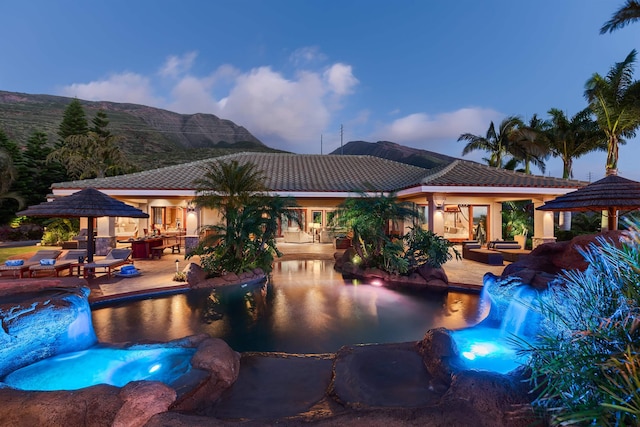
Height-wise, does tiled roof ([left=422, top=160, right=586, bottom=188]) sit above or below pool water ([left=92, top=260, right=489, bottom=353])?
above

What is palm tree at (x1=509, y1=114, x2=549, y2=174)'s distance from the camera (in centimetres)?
2614

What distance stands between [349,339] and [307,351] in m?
0.98

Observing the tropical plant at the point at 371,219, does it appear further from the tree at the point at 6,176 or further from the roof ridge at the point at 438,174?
the tree at the point at 6,176

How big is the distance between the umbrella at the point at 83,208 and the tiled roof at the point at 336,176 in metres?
3.94

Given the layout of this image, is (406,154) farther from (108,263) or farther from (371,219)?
(108,263)

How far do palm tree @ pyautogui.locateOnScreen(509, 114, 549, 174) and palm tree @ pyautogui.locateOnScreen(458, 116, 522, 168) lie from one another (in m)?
0.54

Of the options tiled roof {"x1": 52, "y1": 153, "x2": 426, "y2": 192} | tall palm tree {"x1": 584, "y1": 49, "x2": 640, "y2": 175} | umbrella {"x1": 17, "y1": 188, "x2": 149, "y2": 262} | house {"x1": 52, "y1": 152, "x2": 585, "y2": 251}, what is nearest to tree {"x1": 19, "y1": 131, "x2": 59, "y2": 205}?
house {"x1": 52, "y1": 152, "x2": 585, "y2": 251}

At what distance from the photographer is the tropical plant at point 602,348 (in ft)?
5.95

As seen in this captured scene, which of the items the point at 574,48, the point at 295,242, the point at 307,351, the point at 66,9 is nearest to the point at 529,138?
the point at 574,48

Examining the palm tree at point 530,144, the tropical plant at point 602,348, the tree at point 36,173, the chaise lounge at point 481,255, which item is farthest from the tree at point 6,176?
the palm tree at point 530,144

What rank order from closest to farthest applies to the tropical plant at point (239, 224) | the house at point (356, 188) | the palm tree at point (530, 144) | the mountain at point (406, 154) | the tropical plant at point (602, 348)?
the tropical plant at point (602, 348), the tropical plant at point (239, 224), the house at point (356, 188), the palm tree at point (530, 144), the mountain at point (406, 154)

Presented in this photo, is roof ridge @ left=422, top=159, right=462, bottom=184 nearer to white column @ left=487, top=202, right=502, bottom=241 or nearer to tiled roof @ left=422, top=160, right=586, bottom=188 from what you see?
tiled roof @ left=422, top=160, right=586, bottom=188

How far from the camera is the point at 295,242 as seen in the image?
2311cm

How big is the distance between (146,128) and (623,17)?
9267 centimetres
